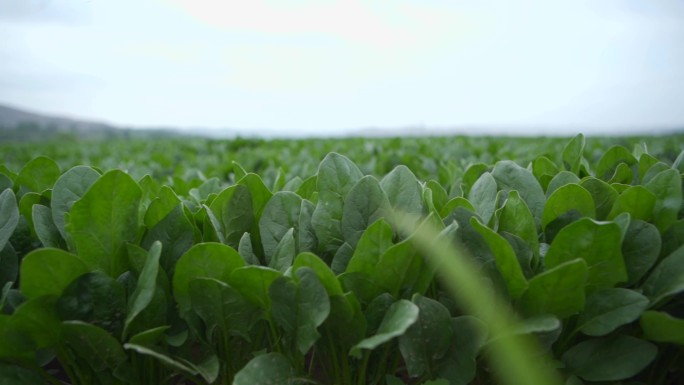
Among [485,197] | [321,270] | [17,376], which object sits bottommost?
[17,376]

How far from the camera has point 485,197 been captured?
4.98ft

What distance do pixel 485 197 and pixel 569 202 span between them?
23 centimetres

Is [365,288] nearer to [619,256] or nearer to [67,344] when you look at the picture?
[619,256]

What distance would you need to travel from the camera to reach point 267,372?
119 cm

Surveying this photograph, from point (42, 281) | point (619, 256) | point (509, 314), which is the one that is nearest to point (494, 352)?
point (509, 314)

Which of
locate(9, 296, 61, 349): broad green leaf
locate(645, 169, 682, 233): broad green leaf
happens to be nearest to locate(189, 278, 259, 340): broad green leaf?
locate(9, 296, 61, 349): broad green leaf

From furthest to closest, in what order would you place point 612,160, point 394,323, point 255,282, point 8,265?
point 612,160 → point 8,265 → point 255,282 → point 394,323

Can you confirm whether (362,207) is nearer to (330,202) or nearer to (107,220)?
(330,202)

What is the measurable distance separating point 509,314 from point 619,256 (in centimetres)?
28

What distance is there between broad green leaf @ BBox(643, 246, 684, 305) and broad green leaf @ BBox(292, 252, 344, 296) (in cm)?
74

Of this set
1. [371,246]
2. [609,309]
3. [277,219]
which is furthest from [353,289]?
[609,309]

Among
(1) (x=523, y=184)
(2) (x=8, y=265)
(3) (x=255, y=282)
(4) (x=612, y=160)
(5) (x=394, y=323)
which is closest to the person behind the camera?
(5) (x=394, y=323)

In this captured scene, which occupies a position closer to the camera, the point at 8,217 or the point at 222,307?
the point at 222,307

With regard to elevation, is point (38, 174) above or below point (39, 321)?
above
